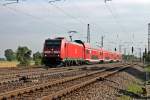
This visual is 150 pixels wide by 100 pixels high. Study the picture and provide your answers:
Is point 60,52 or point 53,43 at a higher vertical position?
point 53,43

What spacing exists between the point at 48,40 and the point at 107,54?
1652 inches

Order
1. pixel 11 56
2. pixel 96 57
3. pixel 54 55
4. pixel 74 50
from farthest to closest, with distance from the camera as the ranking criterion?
1. pixel 11 56
2. pixel 96 57
3. pixel 74 50
4. pixel 54 55

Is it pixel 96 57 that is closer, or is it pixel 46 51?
pixel 46 51

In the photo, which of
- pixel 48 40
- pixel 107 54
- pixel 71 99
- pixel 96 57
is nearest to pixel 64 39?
pixel 48 40

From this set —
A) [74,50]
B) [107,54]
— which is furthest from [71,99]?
[107,54]

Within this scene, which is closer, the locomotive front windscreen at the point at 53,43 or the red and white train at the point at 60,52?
the red and white train at the point at 60,52

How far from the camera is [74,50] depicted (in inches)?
1922

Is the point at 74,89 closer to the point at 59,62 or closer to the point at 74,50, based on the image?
the point at 59,62

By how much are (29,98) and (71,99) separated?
153 cm

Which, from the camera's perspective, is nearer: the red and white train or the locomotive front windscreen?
the red and white train

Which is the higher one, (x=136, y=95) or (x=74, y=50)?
(x=74, y=50)

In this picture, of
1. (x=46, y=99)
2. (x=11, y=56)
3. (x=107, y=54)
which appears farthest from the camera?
(x=11, y=56)

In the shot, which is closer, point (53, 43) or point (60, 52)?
point (60, 52)

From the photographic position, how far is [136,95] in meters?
17.0
